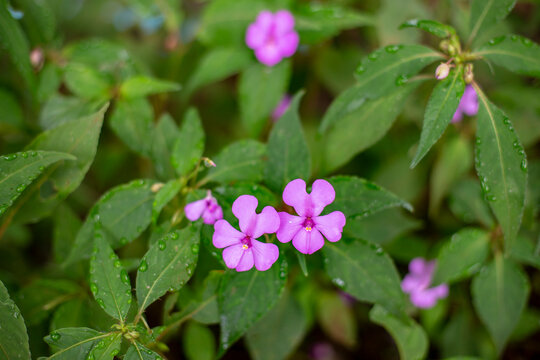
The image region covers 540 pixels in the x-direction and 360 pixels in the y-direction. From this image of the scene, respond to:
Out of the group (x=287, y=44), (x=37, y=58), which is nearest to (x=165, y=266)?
(x=287, y=44)

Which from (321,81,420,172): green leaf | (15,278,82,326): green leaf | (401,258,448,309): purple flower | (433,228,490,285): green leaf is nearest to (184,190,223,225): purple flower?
(321,81,420,172): green leaf

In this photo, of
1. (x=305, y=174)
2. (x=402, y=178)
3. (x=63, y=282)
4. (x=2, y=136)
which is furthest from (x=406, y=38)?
(x=2, y=136)

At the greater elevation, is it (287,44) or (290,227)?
(287,44)

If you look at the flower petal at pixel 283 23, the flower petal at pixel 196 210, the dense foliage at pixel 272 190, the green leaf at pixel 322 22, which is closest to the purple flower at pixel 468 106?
the dense foliage at pixel 272 190

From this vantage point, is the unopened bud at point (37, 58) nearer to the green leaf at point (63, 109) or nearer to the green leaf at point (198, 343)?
the green leaf at point (63, 109)

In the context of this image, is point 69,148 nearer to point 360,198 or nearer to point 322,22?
point 360,198

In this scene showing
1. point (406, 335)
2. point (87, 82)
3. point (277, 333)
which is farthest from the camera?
point (87, 82)

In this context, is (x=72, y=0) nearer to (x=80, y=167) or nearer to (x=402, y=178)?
(x=80, y=167)
